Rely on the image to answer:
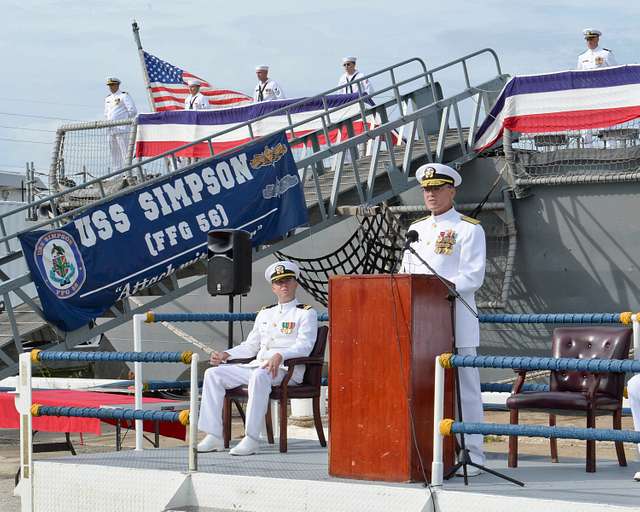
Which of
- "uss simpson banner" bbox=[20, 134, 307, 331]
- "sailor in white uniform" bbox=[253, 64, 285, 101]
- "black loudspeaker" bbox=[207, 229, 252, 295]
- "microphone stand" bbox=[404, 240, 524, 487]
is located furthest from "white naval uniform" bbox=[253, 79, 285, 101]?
"microphone stand" bbox=[404, 240, 524, 487]

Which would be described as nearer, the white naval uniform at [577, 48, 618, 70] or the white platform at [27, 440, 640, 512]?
the white platform at [27, 440, 640, 512]

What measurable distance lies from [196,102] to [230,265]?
32.1ft

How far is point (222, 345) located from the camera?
17.8 meters

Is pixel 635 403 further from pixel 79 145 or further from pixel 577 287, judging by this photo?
pixel 79 145

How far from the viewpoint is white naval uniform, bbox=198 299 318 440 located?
276 inches

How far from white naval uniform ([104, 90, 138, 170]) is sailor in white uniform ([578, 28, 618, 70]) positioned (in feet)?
22.6

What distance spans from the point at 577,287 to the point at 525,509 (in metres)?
9.97

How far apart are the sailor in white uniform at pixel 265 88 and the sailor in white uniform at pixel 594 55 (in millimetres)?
4997

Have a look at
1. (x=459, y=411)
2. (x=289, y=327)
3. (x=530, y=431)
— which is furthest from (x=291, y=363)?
(x=530, y=431)

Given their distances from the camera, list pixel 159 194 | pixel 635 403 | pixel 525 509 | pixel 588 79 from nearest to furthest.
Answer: pixel 525 509, pixel 635 403, pixel 159 194, pixel 588 79

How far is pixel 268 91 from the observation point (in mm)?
18016

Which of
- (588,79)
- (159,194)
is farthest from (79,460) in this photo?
(588,79)

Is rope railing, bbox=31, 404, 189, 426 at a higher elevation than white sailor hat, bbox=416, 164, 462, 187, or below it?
below

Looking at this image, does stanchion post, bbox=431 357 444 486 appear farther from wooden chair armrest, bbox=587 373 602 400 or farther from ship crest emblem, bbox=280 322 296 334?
ship crest emblem, bbox=280 322 296 334
